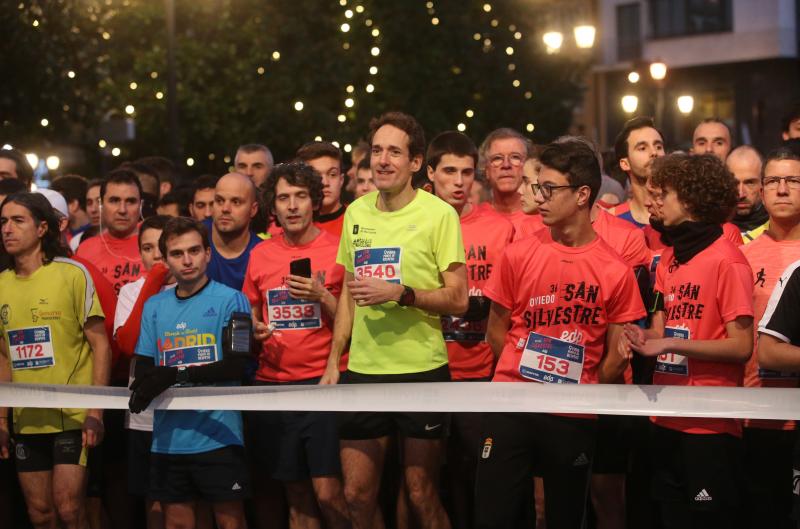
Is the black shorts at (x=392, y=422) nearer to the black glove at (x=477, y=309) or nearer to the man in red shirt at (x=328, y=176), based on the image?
the black glove at (x=477, y=309)

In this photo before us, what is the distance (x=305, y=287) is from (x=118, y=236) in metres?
2.51

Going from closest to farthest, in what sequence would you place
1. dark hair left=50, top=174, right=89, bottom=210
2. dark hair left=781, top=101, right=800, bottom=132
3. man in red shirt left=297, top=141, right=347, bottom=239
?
man in red shirt left=297, top=141, right=347, bottom=239 → dark hair left=781, top=101, right=800, bottom=132 → dark hair left=50, top=174, right=89, bottom=210

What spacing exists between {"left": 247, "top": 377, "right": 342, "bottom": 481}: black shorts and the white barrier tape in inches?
25.1

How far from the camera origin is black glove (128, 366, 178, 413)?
587 centimetres

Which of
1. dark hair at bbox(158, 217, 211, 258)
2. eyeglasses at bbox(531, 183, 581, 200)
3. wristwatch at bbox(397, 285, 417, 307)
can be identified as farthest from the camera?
dark hair at bbox(158, 217, 211, 258)

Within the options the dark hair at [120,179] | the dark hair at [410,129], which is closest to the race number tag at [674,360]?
the dark hair at [410,129]

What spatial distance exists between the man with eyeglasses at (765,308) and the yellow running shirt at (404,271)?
1541 millimetres

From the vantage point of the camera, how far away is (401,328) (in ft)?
20.0

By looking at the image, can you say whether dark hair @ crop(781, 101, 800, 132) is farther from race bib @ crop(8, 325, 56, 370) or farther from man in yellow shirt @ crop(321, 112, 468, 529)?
race bib @ crop(8, 325, 56, 370)

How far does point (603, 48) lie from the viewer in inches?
1892

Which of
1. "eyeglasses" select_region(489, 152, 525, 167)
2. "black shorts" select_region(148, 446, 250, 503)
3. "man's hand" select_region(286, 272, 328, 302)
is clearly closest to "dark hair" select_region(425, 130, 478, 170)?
"eyeglasses" select_region(489, 152, 525, 167)

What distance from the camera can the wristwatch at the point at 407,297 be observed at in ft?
18.9

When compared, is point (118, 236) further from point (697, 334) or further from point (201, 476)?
point (697, 334)

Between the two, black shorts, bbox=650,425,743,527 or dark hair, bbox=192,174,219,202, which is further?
dark hair, bbox=192,174,219,202
